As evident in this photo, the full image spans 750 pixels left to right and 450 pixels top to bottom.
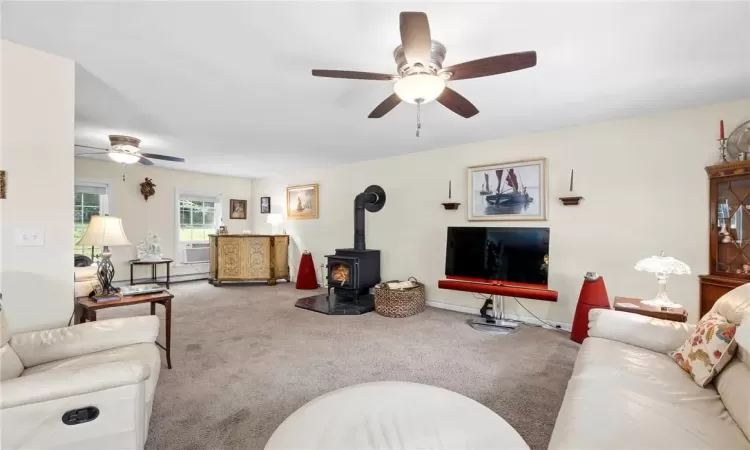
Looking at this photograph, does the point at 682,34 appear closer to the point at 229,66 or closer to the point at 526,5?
the point at 526,5

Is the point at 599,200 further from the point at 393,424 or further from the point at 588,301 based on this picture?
the point at 393,424

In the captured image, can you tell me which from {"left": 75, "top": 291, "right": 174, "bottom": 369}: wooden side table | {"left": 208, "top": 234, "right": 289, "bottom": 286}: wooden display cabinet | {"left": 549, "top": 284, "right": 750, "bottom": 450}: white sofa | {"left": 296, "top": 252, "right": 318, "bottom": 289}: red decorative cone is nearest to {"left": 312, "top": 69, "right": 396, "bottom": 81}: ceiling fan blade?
{"left": 549, "top": 284, "right": 750, "bottom": 450}: white sofa

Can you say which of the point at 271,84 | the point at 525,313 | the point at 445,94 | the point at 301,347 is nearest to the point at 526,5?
the point at 445,94

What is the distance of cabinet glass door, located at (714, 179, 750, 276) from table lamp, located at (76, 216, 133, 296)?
4830mm

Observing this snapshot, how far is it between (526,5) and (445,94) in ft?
2.08

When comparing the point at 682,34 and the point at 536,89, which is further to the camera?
the point at 536,89

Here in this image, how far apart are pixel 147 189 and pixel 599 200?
702cm

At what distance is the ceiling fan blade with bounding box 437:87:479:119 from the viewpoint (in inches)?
83.7

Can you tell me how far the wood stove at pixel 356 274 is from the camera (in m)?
4.60

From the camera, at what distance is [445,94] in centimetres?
215

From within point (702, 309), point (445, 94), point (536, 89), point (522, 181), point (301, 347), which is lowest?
point (301, 347)

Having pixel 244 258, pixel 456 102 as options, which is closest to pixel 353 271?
pixel 244 258

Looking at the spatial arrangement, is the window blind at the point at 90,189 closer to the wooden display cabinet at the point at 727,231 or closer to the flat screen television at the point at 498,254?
the flat screen television at the point at 498,254

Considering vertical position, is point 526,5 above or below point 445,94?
above
